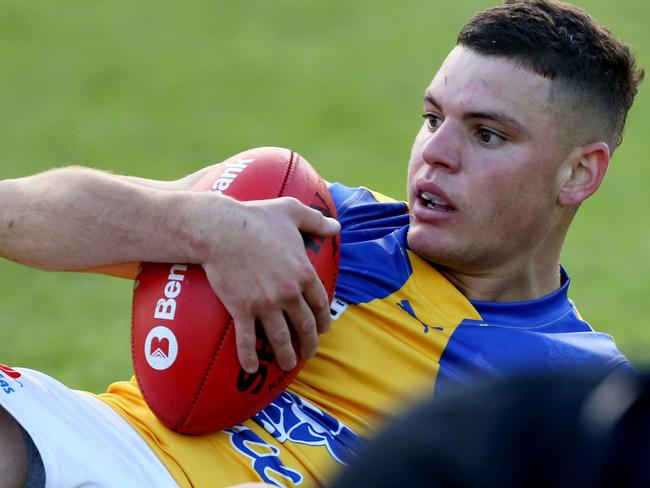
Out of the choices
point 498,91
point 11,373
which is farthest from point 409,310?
point 11,373

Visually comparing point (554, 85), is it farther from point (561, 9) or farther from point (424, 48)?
point (424, 48)

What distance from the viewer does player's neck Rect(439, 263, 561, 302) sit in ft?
11.2

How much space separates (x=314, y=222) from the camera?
9.42ft

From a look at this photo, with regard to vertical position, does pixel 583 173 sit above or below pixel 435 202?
above

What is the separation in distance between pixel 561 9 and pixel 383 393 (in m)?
1.35

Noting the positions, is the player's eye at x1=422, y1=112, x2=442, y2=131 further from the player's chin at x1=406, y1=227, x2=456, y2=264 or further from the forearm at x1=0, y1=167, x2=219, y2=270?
the forearm at x1=0, y1=167, x2=219, y2=270

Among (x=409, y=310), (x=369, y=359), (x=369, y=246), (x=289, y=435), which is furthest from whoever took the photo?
(x=369, y=246)

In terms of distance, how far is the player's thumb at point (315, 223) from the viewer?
2.85 metres

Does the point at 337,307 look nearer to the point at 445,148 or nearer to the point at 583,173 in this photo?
the point at 445,148

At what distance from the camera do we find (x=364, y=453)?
120 centimetres

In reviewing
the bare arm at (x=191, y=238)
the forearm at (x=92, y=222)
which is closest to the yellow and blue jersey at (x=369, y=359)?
the bare arm at (x=191, y=238)

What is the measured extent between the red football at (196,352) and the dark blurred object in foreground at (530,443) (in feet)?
→ 5.29

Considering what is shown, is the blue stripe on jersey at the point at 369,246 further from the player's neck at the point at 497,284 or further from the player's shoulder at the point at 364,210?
the player's neck at the point at 497,284

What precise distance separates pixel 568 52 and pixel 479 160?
0.45m
